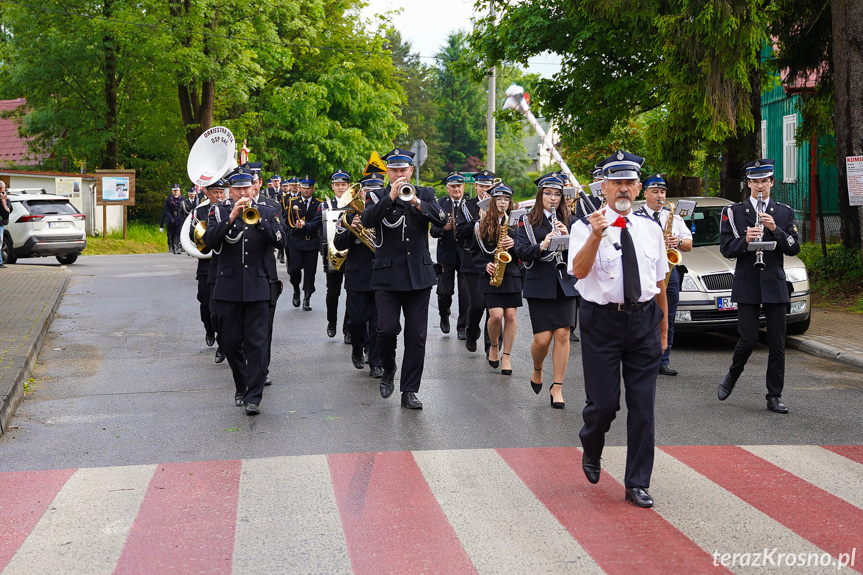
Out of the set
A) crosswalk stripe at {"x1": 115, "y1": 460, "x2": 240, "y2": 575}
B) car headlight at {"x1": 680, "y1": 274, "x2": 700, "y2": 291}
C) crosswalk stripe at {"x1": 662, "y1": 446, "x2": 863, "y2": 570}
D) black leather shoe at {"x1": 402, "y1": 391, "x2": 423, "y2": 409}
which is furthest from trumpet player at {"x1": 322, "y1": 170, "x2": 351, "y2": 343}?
crosswalk stripe at {"x1": 662, "y1": 446, "x2": 863, "y2": 570}

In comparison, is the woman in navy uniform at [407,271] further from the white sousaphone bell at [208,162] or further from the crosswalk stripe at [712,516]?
the crosswalk stripe at [712,516]

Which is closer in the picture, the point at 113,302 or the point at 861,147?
the point at 861,147

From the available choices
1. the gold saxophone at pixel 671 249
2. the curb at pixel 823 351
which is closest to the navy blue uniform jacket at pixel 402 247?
the gold saxophone at pixel 671 249

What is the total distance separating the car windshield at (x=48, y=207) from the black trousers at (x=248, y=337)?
1790 cm

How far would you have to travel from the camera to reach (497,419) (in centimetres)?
809

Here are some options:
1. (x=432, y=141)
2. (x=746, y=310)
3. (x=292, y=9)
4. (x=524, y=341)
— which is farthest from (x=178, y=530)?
(x=432, y=141)

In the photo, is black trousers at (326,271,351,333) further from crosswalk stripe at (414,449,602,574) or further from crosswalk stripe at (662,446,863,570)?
crosswalk stripe at (662,446,863,570)

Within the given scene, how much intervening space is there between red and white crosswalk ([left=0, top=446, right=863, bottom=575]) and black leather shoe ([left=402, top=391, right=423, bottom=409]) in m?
1.53

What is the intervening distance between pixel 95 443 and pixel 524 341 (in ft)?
21.5

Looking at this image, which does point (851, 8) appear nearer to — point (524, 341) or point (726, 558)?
point (524, 341)

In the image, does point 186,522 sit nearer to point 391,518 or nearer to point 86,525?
point 86,525

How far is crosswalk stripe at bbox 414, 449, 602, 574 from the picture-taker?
4785 millimetres

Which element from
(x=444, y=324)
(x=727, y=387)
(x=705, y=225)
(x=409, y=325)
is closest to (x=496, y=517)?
(x=409, y=325)

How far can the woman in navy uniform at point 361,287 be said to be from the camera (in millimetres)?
9859
